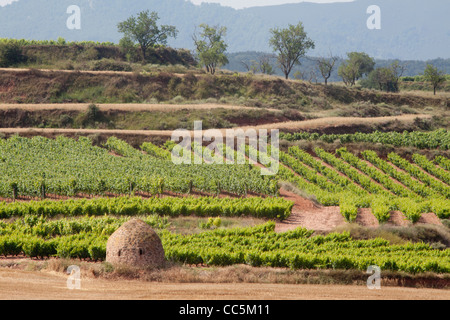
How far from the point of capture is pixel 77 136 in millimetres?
43188

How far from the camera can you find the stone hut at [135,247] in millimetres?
15211

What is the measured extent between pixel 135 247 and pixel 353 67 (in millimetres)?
78021

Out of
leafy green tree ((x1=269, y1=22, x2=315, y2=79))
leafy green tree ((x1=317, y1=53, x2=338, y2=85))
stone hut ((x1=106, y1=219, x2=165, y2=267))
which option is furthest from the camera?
leafy green tree ((x1=269, y1=22, x2=315, y2=79))

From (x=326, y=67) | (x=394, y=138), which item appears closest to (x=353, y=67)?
(x=326, y=67)

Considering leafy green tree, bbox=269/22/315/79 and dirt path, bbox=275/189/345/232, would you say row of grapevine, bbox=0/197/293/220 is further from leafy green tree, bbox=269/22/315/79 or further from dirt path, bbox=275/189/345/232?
leafy green tree, bbox=269/22/315/79

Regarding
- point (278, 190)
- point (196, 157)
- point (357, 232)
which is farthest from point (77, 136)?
point (357, 232)

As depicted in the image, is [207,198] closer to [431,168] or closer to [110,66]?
[431,168]

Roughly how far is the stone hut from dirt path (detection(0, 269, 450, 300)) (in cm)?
88

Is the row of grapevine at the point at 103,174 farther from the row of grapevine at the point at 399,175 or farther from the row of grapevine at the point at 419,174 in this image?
the row of grapevine at the point at 419,174

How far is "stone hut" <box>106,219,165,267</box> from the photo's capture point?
1521 cm

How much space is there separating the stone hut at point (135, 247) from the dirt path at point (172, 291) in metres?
0.88

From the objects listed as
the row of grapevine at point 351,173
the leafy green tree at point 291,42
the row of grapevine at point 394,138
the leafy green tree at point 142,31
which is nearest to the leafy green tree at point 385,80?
the leafy green tree at point 291,42

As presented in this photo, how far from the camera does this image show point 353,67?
Result: 86.9 meters

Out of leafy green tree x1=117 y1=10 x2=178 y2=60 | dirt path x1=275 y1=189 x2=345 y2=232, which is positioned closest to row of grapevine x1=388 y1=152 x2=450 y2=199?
dirt path x1=275 y1=189 x2=345 y2=232
